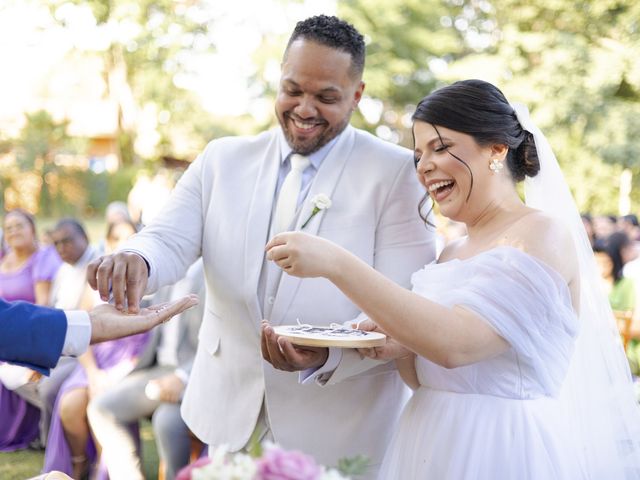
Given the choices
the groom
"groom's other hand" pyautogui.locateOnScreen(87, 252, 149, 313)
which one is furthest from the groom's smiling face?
"groom's other hand" pyautogui.locateOnScreen(87, 252, 149, 313)

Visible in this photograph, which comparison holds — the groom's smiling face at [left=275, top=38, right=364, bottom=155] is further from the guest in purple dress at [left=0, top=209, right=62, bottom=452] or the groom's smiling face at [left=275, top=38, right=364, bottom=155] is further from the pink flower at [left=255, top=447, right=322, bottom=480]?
the guest in purple dress at [left=0, top=209, right=62, bottom=452]

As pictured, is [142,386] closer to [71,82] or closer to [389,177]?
[389,177]

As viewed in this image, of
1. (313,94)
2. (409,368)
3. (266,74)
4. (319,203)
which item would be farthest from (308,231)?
(266,74)

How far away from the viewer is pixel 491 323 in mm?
2240

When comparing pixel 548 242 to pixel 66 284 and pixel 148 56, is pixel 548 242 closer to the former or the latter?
pixel 66 284

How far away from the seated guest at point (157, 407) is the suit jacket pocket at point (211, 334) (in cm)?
210

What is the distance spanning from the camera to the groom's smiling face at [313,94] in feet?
9.04

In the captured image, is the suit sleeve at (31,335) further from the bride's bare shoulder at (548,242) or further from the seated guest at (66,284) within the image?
the seated guest at (66,284)

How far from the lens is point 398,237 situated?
9.16 feet

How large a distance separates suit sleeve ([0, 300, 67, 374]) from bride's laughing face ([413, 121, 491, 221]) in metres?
1.24

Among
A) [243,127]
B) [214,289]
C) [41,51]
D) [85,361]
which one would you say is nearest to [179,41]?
[41,51]

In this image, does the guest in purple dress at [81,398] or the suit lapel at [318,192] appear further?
the guest in purple dress at [81,398]

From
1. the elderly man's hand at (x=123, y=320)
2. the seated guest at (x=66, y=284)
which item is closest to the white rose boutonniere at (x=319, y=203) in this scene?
the elderly man's hand at (x=123, y=320)

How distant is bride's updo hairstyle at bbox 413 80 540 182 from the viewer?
2484mm
